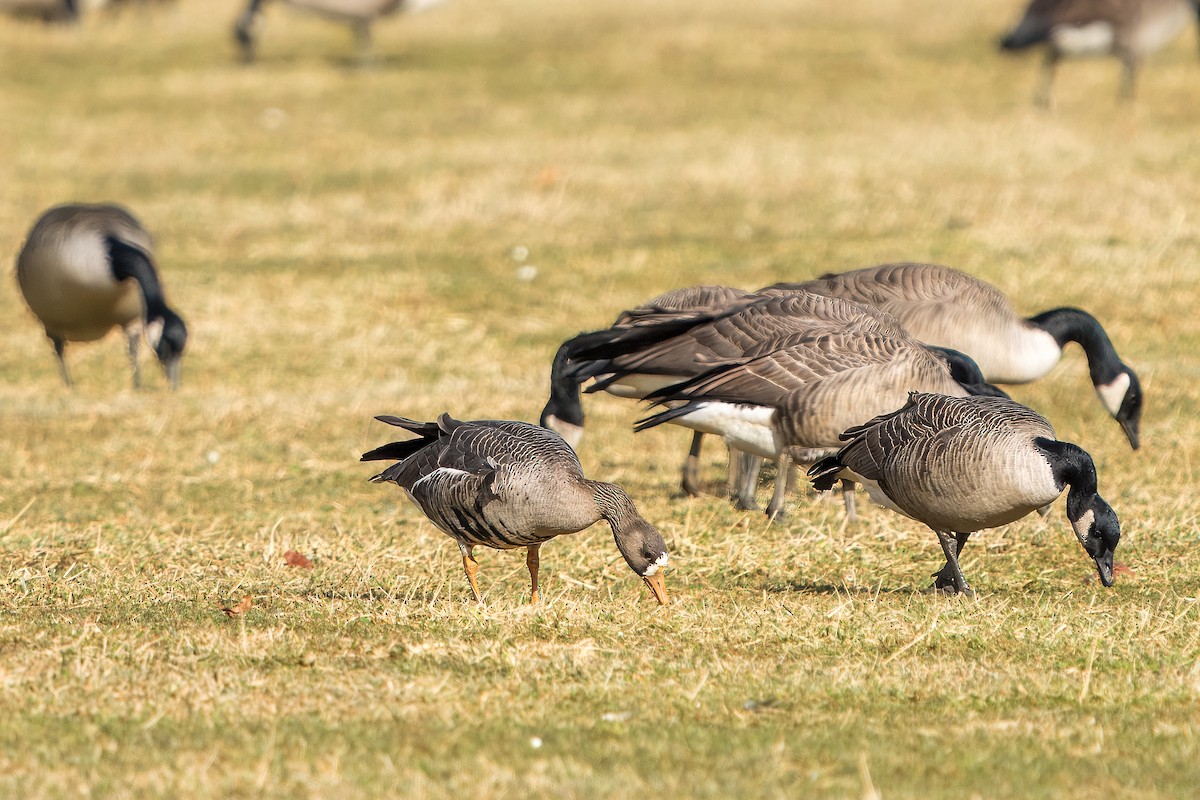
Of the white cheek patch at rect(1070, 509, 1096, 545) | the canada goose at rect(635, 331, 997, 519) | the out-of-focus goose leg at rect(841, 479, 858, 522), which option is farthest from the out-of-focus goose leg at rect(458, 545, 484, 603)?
the white cheek patch at rect(1070, 509, 1096, 545)

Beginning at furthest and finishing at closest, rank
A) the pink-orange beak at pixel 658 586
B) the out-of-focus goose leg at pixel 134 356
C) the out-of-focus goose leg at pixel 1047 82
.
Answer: the out-of-focus goose leg at pixel 1047 82 → the out-of-focus goose leg at pixel 134 356 → the pink-orange beak at pixel 658 586

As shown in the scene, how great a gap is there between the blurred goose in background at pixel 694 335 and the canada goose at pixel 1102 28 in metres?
13.7

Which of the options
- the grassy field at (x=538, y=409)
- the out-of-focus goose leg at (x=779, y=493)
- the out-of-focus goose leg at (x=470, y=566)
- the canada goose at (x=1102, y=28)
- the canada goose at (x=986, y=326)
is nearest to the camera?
the grassy field at (x=538, y=409)

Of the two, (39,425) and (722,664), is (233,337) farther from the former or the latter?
(722,664)

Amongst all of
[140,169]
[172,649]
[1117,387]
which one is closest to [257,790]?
[172,649]

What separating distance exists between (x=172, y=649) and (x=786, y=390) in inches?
147

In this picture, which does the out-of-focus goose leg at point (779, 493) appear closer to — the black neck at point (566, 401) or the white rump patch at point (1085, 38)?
the black neck at point (566, 401)

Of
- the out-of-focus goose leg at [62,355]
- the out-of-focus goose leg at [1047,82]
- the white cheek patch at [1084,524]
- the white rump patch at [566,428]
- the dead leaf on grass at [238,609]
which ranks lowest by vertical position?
the out-of-focus goose leg at [62,355]

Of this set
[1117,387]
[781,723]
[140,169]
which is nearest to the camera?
[781,723]

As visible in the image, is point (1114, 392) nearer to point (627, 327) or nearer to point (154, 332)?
point (627, 327)

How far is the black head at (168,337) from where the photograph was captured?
39.8ft

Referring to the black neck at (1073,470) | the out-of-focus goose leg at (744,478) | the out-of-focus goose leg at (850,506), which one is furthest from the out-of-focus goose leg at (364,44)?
the black neck at (1073,470)

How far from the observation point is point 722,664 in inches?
237

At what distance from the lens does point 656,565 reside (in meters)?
6.56
